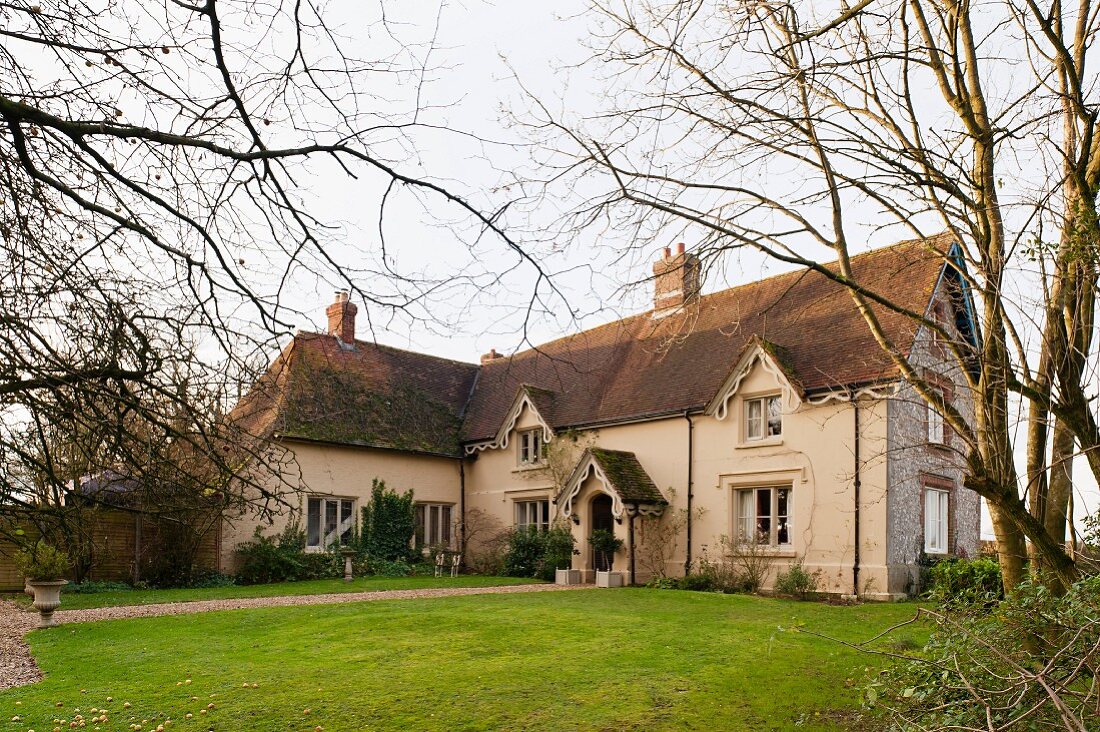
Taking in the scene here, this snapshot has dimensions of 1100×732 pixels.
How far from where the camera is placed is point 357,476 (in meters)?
26.0

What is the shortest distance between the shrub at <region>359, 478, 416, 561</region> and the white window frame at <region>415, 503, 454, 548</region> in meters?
1.00

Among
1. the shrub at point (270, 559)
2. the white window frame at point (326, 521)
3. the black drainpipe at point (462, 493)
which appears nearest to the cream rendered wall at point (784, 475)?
the black drainpipe at point (462, 493)

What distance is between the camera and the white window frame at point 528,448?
26.5 m

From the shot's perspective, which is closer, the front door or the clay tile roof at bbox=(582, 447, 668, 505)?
the clay tile roof at bbox=(582, 447, 668, 505)

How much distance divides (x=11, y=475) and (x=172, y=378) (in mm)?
2261

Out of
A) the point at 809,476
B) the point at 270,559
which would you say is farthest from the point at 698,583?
the point at 270,559

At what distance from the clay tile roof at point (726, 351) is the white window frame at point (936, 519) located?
11.7 feet

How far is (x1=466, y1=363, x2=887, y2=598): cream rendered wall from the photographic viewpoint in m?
19.0

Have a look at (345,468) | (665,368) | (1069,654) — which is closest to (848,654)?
(1069,654)

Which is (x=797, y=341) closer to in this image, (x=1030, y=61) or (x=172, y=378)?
(x=1030, y=61)

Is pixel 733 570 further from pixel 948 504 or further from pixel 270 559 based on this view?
pixel 270 559

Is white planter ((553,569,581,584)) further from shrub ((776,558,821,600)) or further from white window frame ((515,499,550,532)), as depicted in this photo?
shrub ((776,558,821,600))

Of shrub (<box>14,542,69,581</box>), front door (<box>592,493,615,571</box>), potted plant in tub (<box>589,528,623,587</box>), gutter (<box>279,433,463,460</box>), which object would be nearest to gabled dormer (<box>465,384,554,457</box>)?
gutter (<box>279,433,463,460</box>)

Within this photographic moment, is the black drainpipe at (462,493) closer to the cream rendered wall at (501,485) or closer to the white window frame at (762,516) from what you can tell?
the cream rendered wall at (501,485)
